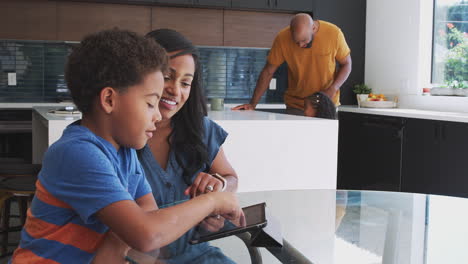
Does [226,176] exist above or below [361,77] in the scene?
below

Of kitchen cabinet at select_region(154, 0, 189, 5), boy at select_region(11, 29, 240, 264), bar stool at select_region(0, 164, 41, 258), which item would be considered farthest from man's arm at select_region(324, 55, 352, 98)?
boy at select_region(11, 29, 240, 264)

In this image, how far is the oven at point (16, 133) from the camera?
4.71 meters

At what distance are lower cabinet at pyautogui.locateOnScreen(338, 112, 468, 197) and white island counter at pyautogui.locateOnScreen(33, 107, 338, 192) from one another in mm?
1308

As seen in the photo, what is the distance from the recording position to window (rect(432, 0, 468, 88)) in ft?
14.8

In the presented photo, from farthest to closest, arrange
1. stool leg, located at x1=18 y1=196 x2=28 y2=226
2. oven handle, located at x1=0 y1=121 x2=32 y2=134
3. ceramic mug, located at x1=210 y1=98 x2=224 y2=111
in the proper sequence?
1. oven handle, located at x1=0 y1=121 x2=32 y2=134
2. ceramic mug, located at x1=210 y1=98 x2=224 y2=111
3. stool leg, located at x1=18 y1=196 x2=28 y2=226

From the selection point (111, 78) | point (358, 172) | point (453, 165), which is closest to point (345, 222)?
point (111, 78)

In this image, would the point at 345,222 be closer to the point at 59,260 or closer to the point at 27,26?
the point at 59,260

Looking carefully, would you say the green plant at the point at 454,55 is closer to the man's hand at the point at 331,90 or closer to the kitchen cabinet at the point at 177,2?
the man's hand at the point at 331,90

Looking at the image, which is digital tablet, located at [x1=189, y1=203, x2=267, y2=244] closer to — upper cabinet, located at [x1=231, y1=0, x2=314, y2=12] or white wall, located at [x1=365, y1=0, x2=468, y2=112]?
white wall, located at [x1=365, y1=0, x2=468, y2=112]

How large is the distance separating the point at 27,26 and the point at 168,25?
1291 mm

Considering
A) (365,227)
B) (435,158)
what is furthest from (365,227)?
(435,158)

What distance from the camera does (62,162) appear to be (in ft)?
3.01

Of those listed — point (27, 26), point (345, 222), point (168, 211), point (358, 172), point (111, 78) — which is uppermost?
point (27, 26)

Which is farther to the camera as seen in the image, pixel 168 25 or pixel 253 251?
pixel 168 25
